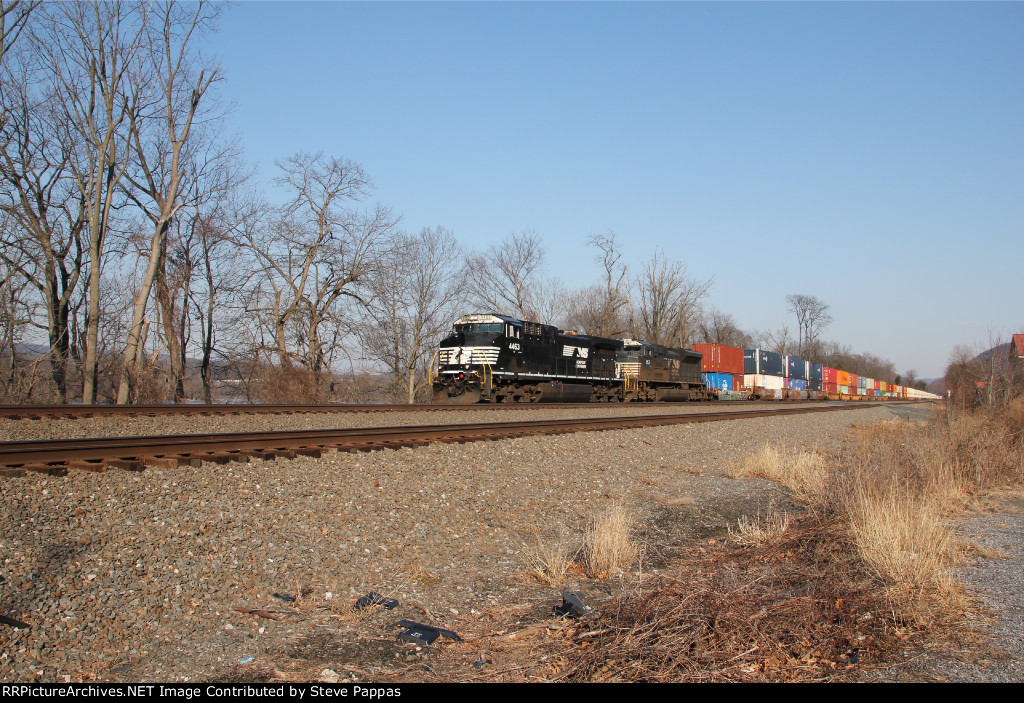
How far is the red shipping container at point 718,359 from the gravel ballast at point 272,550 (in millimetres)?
32599

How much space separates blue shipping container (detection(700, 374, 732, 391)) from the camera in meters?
39.6

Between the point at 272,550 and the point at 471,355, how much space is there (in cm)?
1736

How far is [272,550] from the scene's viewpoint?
5.26m

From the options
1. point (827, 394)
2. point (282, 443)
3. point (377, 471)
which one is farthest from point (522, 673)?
point (827, 394)

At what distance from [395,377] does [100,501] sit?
34.9 metres

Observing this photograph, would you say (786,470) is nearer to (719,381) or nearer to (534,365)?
(534,365)

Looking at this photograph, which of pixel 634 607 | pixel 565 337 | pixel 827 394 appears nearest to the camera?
pixel 634 607

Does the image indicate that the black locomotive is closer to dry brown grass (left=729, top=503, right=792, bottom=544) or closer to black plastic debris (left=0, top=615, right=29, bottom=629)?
dry brown grass (left=729, top=503, right=792, bottom=544)

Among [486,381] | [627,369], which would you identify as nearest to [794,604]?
[486,381]

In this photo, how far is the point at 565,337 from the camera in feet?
Result: 85.9

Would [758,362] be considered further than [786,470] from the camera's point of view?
Yes

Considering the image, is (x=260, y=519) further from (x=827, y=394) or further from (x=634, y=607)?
(x=827, y=394)

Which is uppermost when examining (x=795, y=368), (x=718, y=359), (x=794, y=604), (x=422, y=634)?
(x=718, y=359)

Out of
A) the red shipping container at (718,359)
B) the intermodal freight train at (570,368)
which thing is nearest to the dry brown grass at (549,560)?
the intermodal freight train at (570,368)
